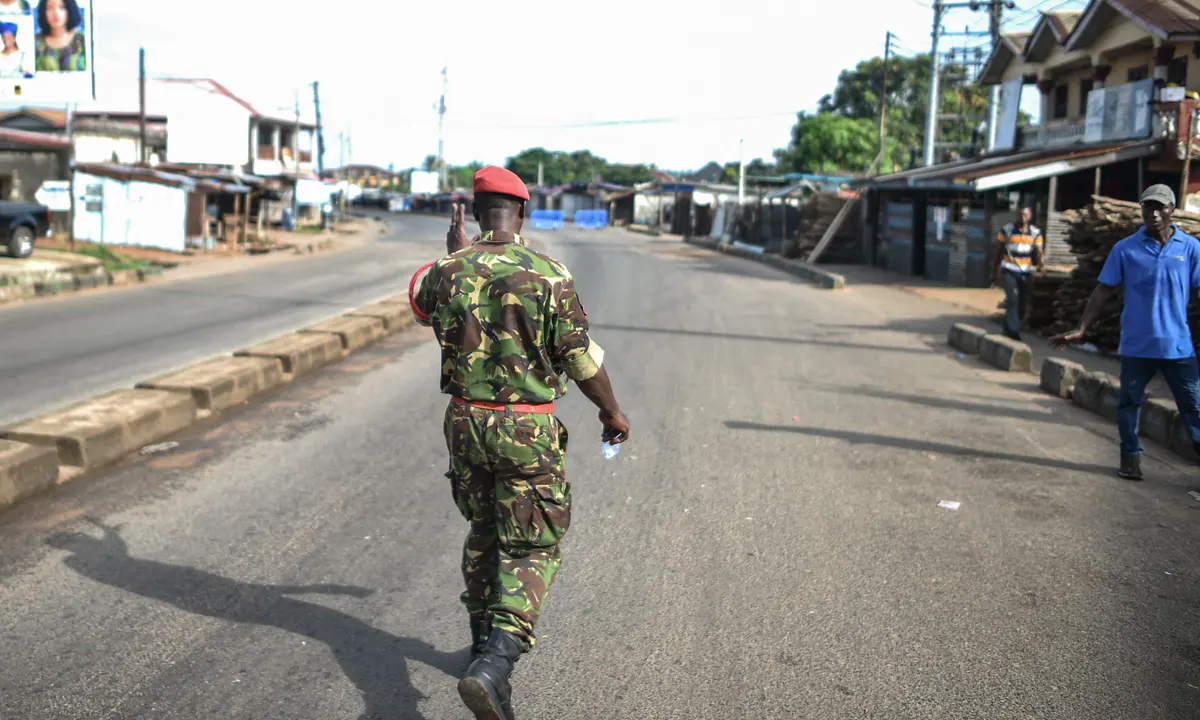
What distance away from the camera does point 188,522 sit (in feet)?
19.0

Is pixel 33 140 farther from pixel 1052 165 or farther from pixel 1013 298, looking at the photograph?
pixel 1013 298

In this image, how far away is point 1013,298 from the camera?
13.8m

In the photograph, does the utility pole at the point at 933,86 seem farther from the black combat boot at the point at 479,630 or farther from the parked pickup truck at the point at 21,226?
the black combat boot at the point at 479,630

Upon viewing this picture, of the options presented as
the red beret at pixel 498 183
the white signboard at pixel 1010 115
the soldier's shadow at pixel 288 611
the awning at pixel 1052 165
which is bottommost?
the soldier's shadow at pixel 288 611

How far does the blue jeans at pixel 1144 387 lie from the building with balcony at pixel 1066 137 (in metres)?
10.4

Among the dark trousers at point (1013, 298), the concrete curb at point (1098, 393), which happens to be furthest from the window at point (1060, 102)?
the concrete curb at point (1098, 393)

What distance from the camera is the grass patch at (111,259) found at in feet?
81.1

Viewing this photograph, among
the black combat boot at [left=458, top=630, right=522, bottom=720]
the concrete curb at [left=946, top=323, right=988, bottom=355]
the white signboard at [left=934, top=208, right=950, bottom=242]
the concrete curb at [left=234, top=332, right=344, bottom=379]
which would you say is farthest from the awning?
the black combat boot at [left=458, top=630, right=522, bottom=720]

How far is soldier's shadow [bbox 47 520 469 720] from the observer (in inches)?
152

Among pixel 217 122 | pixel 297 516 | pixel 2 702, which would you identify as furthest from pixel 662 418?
pixel 217 122

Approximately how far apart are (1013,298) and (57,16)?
20.8 m

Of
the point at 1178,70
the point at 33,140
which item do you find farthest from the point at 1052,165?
the point at 33,140

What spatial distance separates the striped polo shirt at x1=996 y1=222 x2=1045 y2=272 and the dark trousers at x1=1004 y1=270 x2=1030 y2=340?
0.29ft

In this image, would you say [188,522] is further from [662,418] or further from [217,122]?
[217,122]
